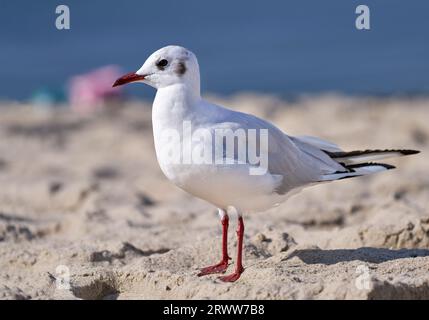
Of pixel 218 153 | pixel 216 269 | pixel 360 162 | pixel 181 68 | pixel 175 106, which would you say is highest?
pixel 181 68

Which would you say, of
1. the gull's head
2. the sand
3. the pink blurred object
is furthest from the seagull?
the pink blurred object

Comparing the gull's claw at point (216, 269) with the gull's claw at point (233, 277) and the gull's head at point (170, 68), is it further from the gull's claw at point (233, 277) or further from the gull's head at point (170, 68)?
the gull's head at point (170, 68)

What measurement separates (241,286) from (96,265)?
1233 millimetres

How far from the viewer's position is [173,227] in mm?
5812

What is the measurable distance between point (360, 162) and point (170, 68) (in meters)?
1.22

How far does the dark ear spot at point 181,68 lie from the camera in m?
4.13

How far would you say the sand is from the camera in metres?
3.74

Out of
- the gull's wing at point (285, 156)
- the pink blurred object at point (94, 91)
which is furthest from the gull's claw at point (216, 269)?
the pink blurred object at point (94, 91)

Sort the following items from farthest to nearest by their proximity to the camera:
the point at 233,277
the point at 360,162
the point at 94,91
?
the point at 94,91 < the point at 360,162 < the point at 233,277

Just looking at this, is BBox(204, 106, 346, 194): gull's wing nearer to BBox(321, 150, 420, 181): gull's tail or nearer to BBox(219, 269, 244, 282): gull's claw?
BBox(321, 150, 420, 181): gull's tail

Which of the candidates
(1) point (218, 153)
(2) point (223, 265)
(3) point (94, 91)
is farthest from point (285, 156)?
(3) point (94, 91)

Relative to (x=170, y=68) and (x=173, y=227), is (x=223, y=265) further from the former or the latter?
(x=173, y=227)

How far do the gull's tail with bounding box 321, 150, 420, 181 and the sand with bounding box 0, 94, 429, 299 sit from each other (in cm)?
42
